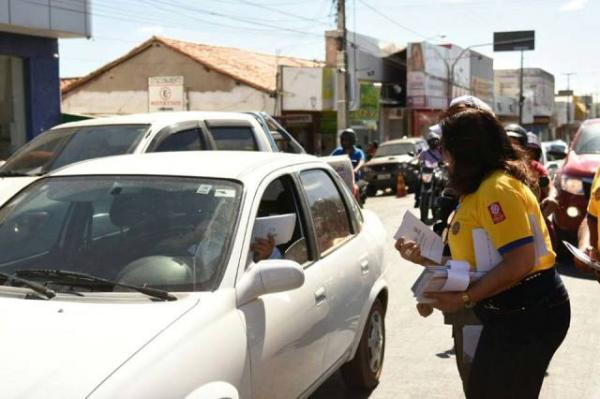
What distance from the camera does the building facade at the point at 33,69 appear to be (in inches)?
655

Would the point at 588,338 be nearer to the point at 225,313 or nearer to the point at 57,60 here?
the point at 225,313

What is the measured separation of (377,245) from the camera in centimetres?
503

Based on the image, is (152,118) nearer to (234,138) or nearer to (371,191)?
(234,138)

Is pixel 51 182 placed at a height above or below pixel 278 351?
above

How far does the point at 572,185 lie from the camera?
8953 millimetres

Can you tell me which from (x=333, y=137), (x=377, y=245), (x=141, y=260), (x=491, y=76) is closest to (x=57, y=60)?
(x=377, y=245)

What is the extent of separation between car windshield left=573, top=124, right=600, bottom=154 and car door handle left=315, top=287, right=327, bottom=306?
6.85 metres

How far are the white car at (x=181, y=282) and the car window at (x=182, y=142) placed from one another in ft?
9.12

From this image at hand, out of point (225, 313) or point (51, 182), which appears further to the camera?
point (51, 182)

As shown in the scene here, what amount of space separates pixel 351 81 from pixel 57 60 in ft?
70.2

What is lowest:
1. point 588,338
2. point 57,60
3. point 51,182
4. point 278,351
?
point 588,338

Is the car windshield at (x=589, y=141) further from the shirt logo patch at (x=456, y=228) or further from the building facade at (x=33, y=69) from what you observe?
the building facade at (x=33, y=69)

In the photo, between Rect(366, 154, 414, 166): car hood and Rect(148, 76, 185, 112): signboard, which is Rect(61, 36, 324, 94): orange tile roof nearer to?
Rect(148, 76, 185, 112): signboard

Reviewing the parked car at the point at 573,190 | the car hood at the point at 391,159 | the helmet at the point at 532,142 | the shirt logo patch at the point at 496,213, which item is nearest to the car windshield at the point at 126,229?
the shirt logo patch at the point at 496,213
